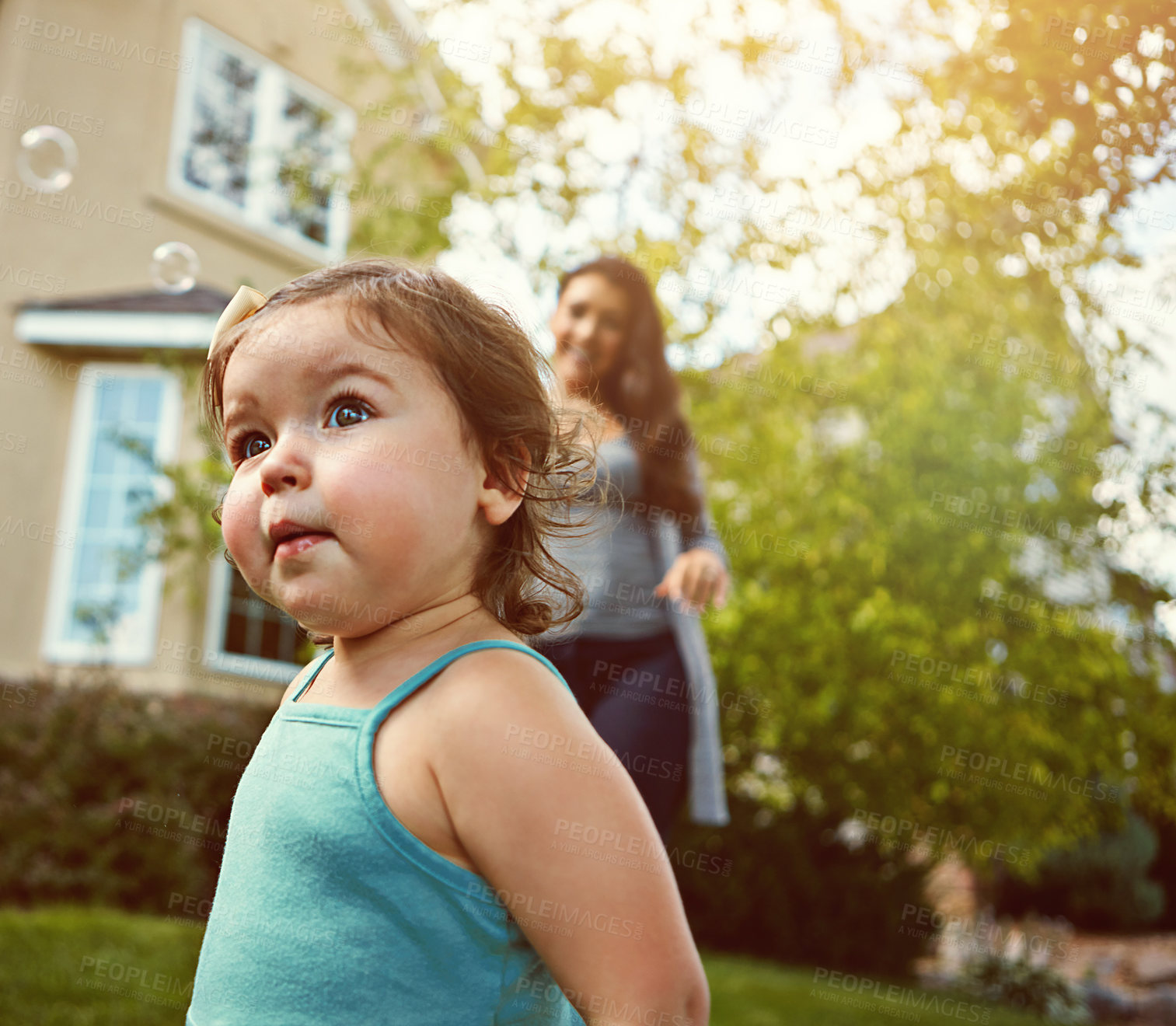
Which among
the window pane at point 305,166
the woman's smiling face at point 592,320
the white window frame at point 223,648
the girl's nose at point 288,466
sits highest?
the window pane at point 305,166

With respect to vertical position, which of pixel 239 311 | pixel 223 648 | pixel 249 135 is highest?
pixel 249 135

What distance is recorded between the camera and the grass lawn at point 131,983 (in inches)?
185

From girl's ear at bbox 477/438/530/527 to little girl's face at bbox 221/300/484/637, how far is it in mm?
24

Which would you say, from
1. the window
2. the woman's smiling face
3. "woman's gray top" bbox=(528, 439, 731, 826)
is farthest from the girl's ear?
the window

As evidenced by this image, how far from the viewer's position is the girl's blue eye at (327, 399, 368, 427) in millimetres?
1193

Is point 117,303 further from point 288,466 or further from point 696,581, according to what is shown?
point 288,466

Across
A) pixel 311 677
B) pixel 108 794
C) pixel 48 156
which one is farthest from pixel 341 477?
pixel 108 794

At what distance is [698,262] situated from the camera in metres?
8.11

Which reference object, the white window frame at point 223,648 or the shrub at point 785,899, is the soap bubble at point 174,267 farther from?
the white window frame at point 223,648

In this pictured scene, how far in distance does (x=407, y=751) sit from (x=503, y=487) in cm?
34

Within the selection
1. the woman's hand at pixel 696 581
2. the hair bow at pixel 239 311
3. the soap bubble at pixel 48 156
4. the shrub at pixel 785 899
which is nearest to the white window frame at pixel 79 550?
the shrub at pixel 785 899

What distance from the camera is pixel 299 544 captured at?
3.83 ft

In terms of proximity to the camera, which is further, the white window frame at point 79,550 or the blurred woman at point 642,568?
the white window frame at point 79,550

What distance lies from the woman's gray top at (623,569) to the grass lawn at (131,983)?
8.91 ft
